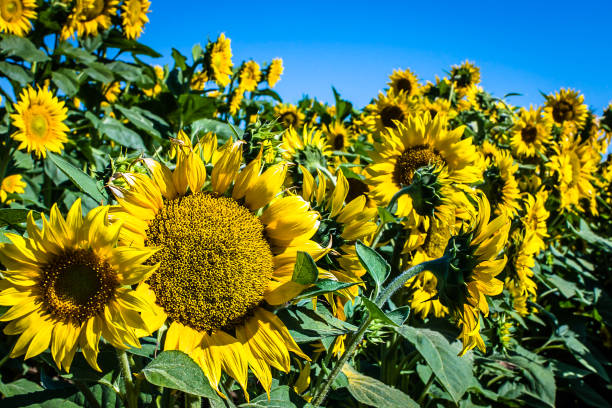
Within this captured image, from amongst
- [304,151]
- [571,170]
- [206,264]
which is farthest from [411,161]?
[571,170]

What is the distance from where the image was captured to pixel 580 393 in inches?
125

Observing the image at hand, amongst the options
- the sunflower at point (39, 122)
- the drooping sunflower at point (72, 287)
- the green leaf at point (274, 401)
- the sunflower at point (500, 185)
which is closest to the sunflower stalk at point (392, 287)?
the green leaf at point (274, 401)

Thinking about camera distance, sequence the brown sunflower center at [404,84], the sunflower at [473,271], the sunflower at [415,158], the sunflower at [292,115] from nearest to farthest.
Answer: the sunflower at [473,271] → the sunflower at [415,158] → the brown sunflower center at [404,84] → the sunflower at [292,115]

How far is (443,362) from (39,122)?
2894 millimetres

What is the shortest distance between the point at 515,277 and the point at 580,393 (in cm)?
154

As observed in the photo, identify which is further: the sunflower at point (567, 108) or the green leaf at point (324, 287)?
the sunflower at point (567, 108)

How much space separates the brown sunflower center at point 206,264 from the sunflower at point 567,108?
4.16 m

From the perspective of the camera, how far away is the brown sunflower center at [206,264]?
2.97ft

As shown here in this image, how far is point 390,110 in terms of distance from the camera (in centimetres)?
319

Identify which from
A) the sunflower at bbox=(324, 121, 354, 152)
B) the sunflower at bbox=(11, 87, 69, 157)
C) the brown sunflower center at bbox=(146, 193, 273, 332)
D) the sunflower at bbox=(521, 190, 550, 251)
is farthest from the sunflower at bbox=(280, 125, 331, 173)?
the sunflower at bbox=(11, 87, 69, 157)

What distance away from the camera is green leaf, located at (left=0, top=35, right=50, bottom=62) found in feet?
10.1

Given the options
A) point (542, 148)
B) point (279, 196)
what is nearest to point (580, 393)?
point (542, 148)

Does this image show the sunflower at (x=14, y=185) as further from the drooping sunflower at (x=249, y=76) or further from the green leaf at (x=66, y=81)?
the drooping sunflower at (x=249, y=76)

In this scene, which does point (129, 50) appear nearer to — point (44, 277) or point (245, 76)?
point (245, 76)
